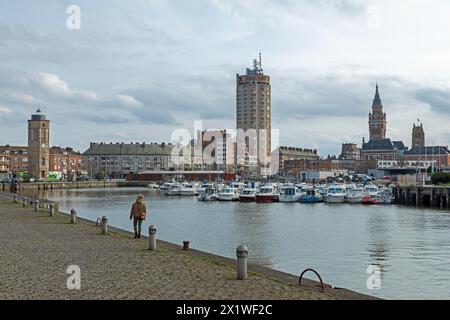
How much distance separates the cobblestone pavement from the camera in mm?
15188

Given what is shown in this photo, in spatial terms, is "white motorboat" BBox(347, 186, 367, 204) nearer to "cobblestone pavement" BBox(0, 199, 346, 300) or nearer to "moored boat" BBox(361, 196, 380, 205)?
"moored boat" BBox(361, 196, 380, 205)

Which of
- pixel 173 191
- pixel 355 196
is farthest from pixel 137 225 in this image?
pixel 173 191

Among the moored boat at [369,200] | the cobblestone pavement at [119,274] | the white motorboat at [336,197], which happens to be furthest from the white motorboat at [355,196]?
the cobblestone pavement at [119,274]

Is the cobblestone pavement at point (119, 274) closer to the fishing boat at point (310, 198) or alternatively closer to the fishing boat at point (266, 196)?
the fishing boat at point (310, 198)

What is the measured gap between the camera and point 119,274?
1827 centimetres

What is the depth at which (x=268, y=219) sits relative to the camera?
209 feet

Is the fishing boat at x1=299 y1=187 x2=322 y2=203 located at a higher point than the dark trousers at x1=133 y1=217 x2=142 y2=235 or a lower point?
lower

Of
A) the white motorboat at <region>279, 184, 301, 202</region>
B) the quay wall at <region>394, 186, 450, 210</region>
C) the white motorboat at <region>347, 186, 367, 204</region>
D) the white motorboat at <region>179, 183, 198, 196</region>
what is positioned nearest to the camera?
the quay wall at <region>394, 186, 450, 210</region>

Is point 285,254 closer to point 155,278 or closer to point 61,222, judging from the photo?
point 61,222

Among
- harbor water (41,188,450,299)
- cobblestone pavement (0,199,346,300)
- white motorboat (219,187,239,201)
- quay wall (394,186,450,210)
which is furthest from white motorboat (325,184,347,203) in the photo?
cobblestone pavement (0,199,346,300)

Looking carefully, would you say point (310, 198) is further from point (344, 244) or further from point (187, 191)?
point (344, 244)

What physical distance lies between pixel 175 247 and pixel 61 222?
51.6 feet

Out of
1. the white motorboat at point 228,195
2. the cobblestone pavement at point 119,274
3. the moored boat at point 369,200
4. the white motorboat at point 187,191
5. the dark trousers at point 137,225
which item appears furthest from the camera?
the white motorboat at point 187,191

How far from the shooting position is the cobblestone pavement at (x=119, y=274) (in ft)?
49.8
